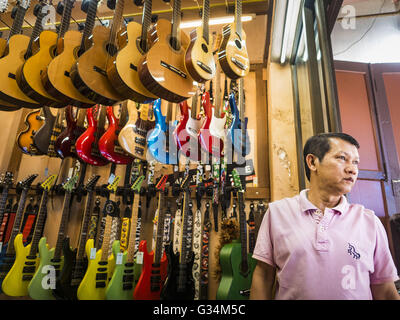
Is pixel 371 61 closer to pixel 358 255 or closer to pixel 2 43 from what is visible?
pixel 358 255

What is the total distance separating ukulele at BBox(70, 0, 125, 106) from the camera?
4.43ft

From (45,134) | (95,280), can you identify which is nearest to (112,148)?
(45,134)

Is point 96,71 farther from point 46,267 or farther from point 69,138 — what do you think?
point 46,267

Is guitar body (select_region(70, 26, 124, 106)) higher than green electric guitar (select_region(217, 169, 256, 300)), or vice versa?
guitar body (select_region(70, 26, 124, 106))

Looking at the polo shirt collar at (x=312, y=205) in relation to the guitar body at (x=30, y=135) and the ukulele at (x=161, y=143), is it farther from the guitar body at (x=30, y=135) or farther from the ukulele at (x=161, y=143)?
the guitar body at (x=30, y=135)

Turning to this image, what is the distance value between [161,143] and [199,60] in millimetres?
902

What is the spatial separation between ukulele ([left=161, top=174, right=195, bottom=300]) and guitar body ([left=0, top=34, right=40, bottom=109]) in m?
1.41

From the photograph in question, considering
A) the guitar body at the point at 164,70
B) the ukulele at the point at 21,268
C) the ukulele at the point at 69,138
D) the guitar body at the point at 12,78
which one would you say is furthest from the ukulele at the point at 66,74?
the ukulele at the point at 21,268

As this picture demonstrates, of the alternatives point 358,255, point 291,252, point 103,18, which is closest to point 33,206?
point 103,18

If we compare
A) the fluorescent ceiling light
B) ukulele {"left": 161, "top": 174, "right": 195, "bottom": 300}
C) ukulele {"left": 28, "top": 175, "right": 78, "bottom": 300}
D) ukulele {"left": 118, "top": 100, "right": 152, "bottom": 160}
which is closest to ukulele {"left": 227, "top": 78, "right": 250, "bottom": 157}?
ukulele {"left": 161, "top": 174, "right": 195, "bottom": 300}

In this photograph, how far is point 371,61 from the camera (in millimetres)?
1846

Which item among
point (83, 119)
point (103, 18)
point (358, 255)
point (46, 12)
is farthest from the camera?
point (103, 18)

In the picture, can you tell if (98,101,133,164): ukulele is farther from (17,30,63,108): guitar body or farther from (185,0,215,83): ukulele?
(185,0,215,83): ukulele

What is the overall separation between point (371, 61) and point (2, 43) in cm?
290
